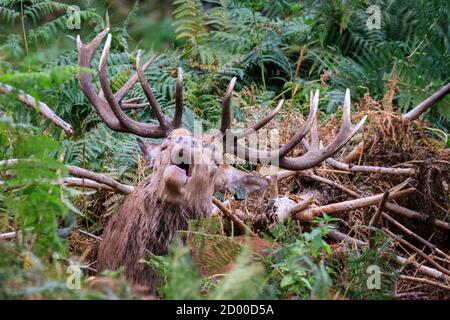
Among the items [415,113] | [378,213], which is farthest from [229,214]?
[415,113]

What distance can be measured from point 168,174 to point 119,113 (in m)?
0.78

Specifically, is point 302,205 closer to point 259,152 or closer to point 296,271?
point 259,152

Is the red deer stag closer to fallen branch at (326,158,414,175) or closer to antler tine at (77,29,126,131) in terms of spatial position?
antler tine at (77,29,126,131)

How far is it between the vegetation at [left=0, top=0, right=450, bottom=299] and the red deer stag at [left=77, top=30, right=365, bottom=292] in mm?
324

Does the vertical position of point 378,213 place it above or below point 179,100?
below

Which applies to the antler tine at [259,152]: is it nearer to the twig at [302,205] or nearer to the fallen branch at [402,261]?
the twig at [302,205]

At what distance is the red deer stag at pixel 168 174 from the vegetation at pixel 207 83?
1.06ft

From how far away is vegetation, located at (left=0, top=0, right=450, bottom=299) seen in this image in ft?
12.9

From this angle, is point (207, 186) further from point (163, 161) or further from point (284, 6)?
point (284, 6)

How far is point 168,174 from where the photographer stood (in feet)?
17.3

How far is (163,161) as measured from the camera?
5578mm

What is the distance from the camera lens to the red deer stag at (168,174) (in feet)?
17.9

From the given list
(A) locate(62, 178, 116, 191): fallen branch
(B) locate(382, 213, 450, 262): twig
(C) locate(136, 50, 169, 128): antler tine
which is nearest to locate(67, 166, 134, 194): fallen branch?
(A) locate(62, 178, 116, 191): fallen branch
